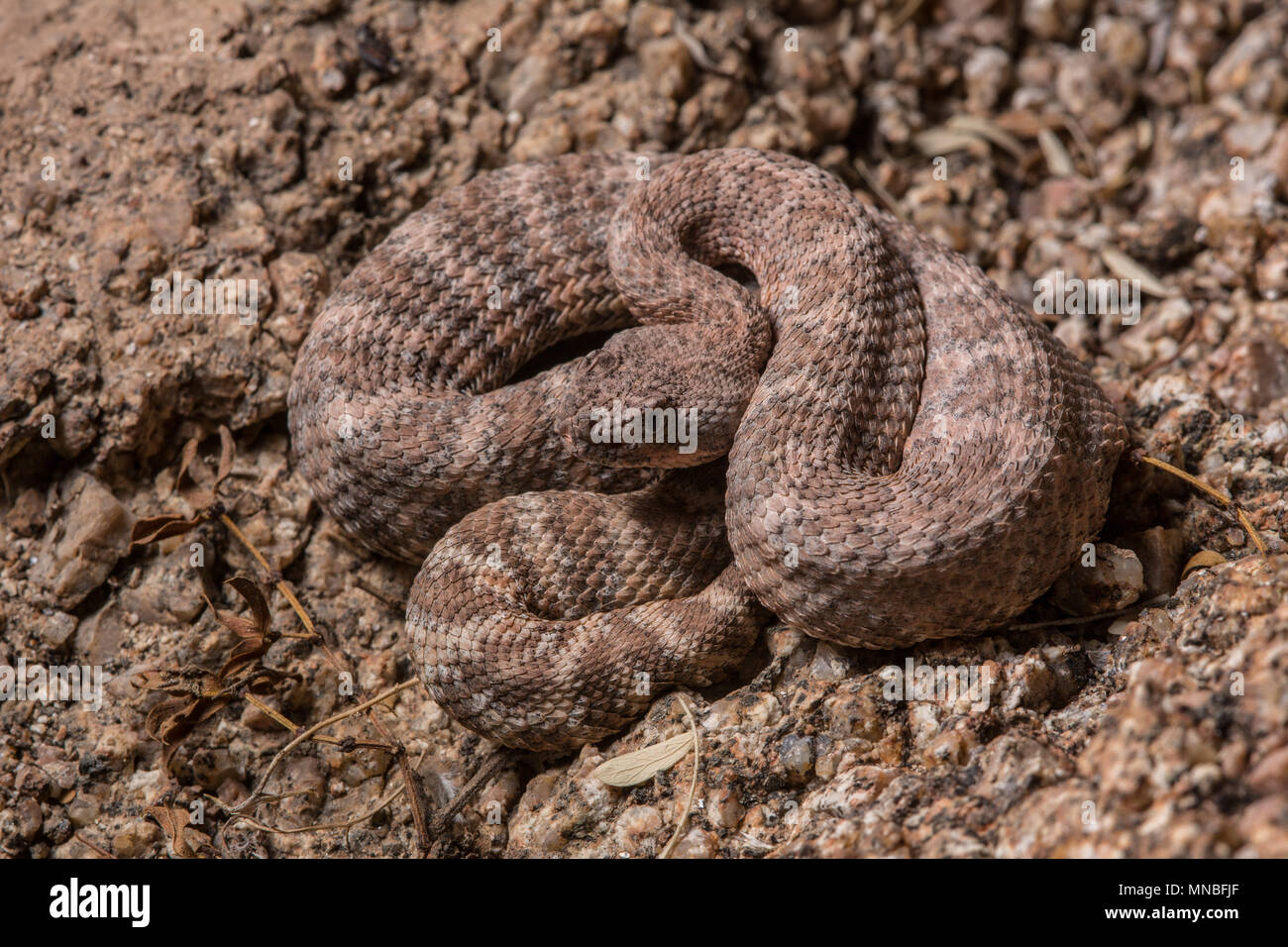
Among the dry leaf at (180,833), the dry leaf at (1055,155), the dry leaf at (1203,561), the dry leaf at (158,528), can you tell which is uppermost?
the dry leaf at (1055,155)

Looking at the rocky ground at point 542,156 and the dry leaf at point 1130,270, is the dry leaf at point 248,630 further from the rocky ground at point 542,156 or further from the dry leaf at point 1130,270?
the dry leaf at point 1130,270

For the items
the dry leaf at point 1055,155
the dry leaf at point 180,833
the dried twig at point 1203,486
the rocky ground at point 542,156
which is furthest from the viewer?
the dry leaf at point 1055,155

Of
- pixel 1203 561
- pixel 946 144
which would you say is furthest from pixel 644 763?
pixel 946 144

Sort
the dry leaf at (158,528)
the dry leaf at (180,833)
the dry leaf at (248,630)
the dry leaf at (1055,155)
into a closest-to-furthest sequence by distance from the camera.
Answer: the dry leaf at (180,833) → the dry leaf at (248,630) → the dry leaf at (158,528) → the dry leaf at (1055,155)

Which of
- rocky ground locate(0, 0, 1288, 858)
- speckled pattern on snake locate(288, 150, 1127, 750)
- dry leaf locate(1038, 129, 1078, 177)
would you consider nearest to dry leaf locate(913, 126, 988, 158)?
rocky ground locate(0, 0, 1288, 858)

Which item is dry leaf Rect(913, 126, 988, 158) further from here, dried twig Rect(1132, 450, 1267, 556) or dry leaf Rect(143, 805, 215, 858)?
dry leaf Rect(143, 805, 215, 858)

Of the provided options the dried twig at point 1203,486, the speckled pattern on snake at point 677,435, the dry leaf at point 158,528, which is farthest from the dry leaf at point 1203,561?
the dry leaf at point 158,528
